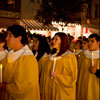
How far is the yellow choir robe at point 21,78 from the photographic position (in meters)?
2.76

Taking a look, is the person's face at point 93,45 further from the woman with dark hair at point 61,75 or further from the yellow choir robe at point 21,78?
the yellow choir robe at point 21,78

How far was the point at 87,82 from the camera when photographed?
445 centimetres

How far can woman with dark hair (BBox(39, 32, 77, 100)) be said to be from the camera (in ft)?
12.5

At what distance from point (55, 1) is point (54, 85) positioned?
53.6ft

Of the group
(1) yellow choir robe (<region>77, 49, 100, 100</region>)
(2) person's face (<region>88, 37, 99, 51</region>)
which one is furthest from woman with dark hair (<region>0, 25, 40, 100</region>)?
(2) person's face (<region>88, 37, 99, 51</region>)

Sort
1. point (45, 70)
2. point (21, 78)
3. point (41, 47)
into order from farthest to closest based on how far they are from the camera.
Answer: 1. point (41, 47)
2. point (45, 70)
3. point (21, 78)

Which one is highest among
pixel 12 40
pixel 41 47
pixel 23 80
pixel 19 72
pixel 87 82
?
pixel 12 40

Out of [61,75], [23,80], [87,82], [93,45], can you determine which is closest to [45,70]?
[61,75]

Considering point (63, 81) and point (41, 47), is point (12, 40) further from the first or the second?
point (41, 47)

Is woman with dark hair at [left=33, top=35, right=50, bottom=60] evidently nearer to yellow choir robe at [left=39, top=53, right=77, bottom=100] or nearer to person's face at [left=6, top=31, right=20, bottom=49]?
yellow choir robe at [left=39, top=53, right=77, bottom=100]

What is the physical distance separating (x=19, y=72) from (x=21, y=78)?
0.09m

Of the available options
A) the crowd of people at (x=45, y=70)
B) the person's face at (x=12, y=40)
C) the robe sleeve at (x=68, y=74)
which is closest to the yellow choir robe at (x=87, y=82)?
the crowd of people at (x=45, y=70)

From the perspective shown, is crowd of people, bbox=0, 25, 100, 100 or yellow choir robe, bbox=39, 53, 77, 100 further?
yellow choir robe, bbox=39, 53, 77, 100

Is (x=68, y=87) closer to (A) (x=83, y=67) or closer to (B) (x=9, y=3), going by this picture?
Answer: (A) (x=83, y=67)
